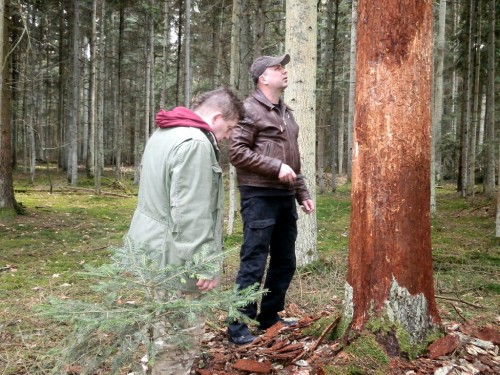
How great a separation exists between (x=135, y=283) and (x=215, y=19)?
769 inches

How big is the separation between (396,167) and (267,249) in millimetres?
1178

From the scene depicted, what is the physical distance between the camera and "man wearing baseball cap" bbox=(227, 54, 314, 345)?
3.35 m

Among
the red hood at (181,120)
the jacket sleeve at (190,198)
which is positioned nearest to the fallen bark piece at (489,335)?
the jacket sleeve at (190,198)

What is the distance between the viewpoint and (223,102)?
8.96 feet

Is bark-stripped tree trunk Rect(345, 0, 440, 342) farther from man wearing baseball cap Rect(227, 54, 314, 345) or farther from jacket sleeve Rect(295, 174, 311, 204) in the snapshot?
jacket sleeve Rect(295, 174, 311, 204)

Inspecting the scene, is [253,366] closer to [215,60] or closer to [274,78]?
[274,78]

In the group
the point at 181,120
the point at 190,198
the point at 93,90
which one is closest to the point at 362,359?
the point at 190,198

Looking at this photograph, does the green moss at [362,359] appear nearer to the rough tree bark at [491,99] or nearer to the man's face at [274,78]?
the man's face at [274,78]

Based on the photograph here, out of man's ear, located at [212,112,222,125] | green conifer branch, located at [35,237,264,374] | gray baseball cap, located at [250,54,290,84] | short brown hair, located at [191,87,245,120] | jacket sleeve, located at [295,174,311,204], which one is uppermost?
gray baseball cap, located at [250,54,290,84]

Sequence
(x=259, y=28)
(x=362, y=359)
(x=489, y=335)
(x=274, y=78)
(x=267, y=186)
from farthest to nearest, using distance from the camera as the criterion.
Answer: (x=259, y=28)
(x=274, y=78)
(x=267, y=186)
(x=489, y=335)
(x=362, y=359)

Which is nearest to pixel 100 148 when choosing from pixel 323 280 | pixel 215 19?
pixel 215 19

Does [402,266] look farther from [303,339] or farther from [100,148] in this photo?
[100,148]

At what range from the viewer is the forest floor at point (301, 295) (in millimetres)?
2797

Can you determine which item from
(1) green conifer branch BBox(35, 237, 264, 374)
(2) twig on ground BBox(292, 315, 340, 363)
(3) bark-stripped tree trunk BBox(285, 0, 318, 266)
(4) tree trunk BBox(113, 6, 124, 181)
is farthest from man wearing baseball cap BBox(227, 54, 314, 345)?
(4) tree trunk BBox(113, 6, 124, 181)
